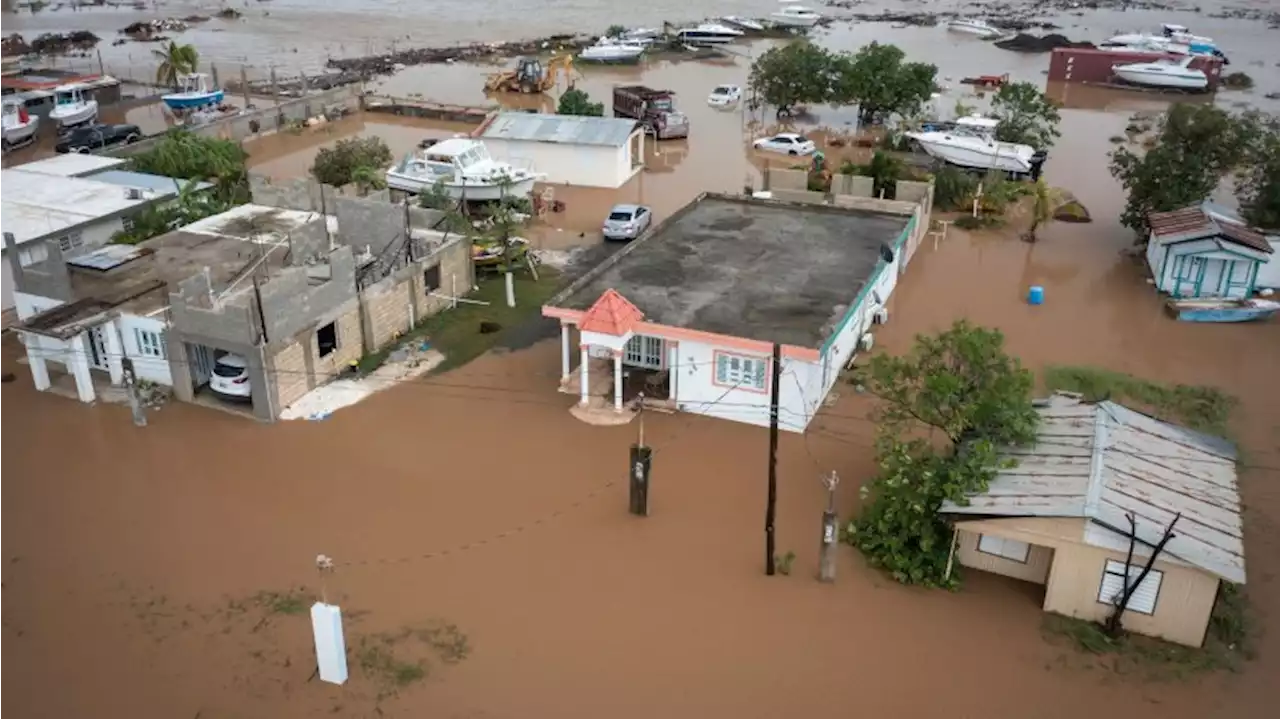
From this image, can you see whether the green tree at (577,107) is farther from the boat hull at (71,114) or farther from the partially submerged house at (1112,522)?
the partially submerged house at (1112,522)

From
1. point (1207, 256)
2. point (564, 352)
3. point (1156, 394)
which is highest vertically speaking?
point (1207, 256)

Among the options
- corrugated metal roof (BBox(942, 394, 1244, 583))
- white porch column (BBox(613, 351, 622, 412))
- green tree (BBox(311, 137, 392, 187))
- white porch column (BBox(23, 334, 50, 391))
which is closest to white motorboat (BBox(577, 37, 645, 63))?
green tree (BBox(311, 137, 392, 187))

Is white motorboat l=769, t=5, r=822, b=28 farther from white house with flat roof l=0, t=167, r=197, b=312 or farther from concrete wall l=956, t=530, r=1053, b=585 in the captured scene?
concrete wall l=956, t=530, r=1053, b=585

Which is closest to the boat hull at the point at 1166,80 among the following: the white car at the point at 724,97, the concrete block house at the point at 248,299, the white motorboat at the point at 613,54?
the white car at the point at 724,97

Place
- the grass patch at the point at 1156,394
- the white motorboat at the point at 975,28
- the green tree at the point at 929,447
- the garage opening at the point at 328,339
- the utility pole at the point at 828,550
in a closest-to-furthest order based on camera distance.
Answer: the utility pole at the point at 828,550 < the green tree at the point at 929,447 < the grass patch at the point at 1156,394 < the garage opening at the point at 328,339 < the white motorboat at the point at 975,28

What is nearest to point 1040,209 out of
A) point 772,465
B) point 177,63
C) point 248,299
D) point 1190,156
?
point 1190,156

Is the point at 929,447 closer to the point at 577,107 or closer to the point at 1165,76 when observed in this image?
the point at 577,107
